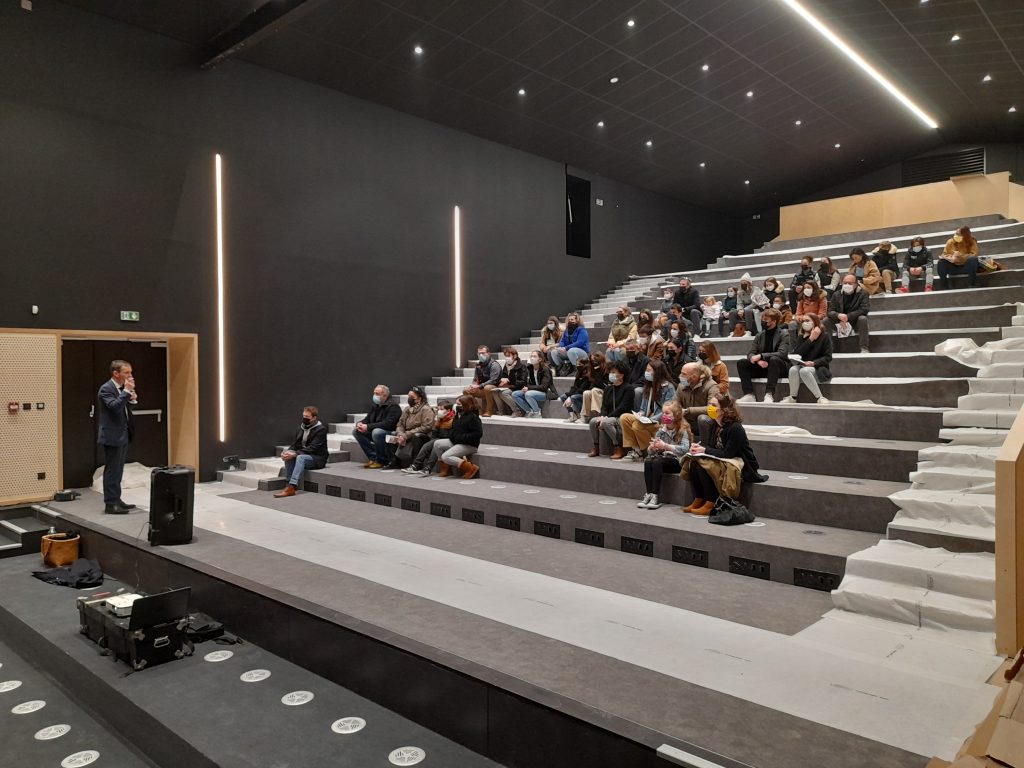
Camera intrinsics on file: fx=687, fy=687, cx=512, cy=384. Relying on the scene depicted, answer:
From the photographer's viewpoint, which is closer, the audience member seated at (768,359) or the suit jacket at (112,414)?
the suit jacket at (112,414)

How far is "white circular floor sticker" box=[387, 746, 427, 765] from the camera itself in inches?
96.0

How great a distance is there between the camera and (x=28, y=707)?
3.32 meters

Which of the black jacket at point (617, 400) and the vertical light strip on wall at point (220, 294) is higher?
the vertical light strip on wall at point (220, 294)

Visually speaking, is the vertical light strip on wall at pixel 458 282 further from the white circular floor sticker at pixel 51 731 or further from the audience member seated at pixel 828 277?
the white circular floor sticker at pixel 51 731

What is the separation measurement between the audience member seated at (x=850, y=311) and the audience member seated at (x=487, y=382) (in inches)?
149

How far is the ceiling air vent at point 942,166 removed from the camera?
1316cm

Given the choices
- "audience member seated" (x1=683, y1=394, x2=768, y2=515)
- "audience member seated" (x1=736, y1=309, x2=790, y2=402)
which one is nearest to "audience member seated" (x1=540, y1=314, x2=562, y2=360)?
"audience member seated" (x1=736, y1=309, x2=790, y2=402)

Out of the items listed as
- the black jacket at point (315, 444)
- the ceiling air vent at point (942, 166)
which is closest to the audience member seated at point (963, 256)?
the ceiling air vent at point (942, 166)

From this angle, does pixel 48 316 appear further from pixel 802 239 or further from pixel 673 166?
pixel 802 239

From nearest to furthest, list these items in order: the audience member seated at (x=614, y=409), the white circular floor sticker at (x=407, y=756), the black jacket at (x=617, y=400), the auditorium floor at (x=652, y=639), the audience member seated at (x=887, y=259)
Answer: the auditorium floor at (x=652, y=639) < the white circular floor sticker at (x=407, y=756) < the audience member seated at (x=614, y=409) < the black jacket at (x=617, y=400) < the audience member seated at (x=887, y=259)

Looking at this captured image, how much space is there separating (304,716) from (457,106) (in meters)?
8.61

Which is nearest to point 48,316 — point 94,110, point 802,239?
point 94,110

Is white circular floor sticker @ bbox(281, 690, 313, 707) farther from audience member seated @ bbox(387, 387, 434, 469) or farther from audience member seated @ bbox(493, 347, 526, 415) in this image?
audience member seated @ bbox(493, 347, 526, 415)

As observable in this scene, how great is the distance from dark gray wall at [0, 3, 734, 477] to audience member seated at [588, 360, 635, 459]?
12.7ft
